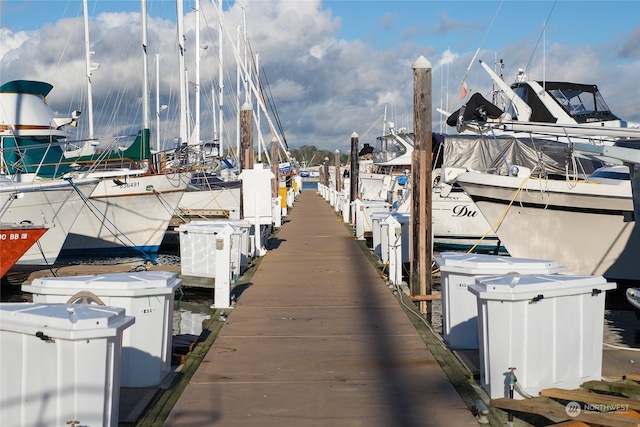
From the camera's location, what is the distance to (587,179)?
1353cm

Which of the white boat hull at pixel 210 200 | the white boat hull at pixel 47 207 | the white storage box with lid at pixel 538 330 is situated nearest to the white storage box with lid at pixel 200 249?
the white boat hull at pixel 47 207

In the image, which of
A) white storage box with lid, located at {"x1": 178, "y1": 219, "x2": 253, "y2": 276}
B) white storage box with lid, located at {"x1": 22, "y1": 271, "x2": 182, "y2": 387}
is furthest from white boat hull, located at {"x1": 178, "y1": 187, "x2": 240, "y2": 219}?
white storage box with lid, located at {"x1": 22, "y1": 271, "x2": 182, "y2": 387}

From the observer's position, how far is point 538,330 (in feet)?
19.3

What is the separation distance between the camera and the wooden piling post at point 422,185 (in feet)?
36.6

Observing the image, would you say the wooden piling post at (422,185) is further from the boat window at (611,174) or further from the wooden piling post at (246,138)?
the wooden piling post at (246,138)

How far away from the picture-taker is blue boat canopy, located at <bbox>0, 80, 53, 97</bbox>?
74.3 feet

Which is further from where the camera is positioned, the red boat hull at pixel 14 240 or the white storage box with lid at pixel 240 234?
the red boat hull at pixel 14 240

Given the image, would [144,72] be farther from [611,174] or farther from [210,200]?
[611,174]

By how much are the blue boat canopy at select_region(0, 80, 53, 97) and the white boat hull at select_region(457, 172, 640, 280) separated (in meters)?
15.5

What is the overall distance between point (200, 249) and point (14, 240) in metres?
4.08

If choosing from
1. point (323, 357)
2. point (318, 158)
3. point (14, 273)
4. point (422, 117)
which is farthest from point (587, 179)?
point (318, 158)

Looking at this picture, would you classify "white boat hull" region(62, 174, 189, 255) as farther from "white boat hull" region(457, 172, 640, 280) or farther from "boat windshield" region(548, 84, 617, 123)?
"white boat hull" region(457, 172, 640, 280)

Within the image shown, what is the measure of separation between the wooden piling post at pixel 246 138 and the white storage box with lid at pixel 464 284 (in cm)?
1040

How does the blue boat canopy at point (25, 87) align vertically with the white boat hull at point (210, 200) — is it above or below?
above
